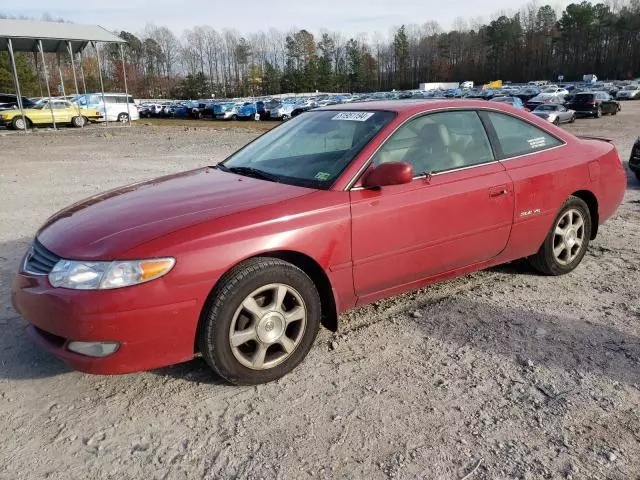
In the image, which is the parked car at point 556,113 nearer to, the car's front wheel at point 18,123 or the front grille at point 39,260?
the car's front wheel at point 18,123

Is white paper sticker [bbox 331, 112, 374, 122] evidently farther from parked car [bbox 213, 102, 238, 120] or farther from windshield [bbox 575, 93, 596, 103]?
parked car [bbox 213, 102, 238, 120]

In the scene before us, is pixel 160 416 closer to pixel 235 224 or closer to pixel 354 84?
pixel 235 224

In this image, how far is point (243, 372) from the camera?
2.81m

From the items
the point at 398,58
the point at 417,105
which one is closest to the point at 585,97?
the point at 417,105

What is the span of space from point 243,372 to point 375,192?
131cm

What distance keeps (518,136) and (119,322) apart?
3227mm

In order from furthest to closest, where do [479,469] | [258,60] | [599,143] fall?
1. [258,60]
2. [599,143]
3. [479,469]

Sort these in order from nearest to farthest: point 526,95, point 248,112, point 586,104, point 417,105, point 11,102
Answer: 1. point 417,105
2. point 11,102
3. point 586,104
4. point 248,112
5. point 526,95

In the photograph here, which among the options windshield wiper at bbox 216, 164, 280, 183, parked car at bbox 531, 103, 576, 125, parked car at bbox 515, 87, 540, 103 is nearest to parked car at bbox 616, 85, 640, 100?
parked car at bbox 515, 87, 540, 103

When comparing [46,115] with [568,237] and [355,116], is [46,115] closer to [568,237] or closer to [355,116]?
[355,116]

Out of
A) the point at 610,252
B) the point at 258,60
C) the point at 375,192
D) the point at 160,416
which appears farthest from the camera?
the point at 258,60

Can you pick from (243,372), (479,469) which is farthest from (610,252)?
(243,372)

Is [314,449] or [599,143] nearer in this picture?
[314,449]

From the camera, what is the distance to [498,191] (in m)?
3.70
